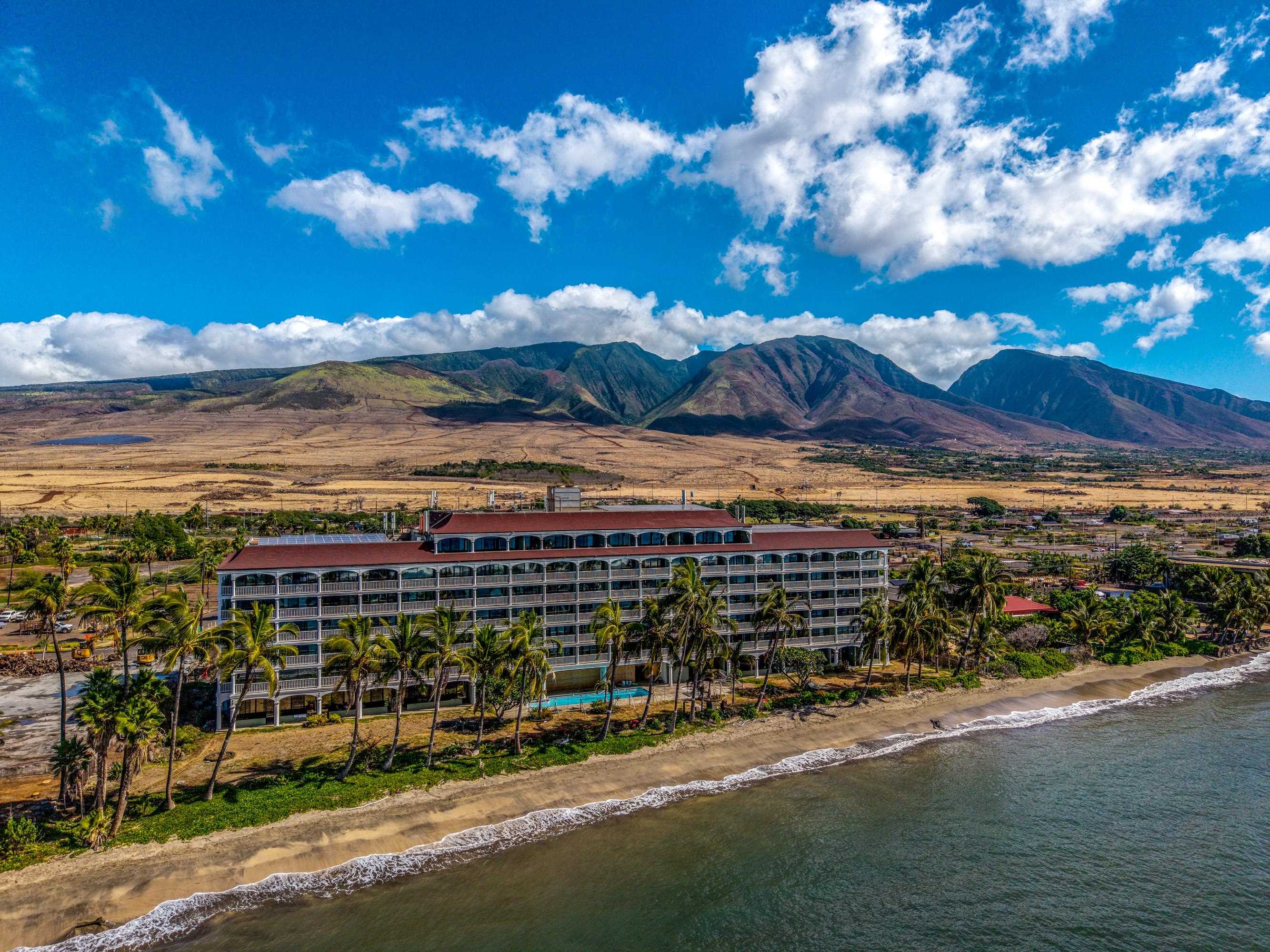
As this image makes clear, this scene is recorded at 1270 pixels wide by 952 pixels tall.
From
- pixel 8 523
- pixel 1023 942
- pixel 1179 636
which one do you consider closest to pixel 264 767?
pixel 1023 942

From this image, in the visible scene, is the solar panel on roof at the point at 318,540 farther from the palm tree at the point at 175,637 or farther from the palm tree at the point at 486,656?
the palm tree at the point at 486,656

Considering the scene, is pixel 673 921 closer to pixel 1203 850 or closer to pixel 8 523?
pixel 1203 850

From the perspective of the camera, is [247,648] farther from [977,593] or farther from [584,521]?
[977,593]

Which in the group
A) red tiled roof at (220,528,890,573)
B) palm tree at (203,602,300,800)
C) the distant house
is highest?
red tiled roof at (220,528,890,573)

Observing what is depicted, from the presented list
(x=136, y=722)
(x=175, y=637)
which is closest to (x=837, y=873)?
(x=136, y=722)

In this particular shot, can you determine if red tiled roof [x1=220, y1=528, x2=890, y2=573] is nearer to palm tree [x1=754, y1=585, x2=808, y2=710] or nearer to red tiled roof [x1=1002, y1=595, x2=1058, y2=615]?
palm tree [x1=754, y1=585, x2=808, y2=710]

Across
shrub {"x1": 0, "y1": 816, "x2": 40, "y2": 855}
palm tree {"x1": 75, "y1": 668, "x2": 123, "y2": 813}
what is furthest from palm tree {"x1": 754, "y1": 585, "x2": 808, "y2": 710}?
shrub {"x1": 0, "y1": 816, "x2": 40, "y2": 855}

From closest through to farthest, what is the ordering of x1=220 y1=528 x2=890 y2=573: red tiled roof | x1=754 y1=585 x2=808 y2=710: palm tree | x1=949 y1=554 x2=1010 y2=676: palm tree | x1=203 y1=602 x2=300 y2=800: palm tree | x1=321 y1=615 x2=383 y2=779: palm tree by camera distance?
x1=203 y1=602 x2=300 y2=800: palm tree < x1=321 y1=615 x2=383 y2=779: palm tree < x1=220 y1=528 x2=890 y2=573: red tiled roof < x1=754 y1=585 x2=808 y2=710: palm tree < x1=949 y1=554 x2=1010 y2=676: palm tree
